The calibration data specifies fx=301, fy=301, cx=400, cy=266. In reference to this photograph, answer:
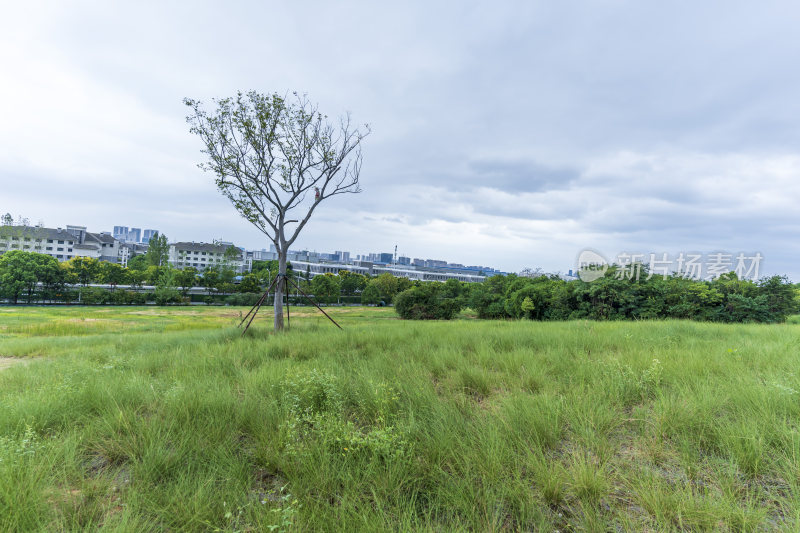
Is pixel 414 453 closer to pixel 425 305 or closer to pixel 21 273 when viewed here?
pixel 425 305

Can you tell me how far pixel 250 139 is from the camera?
9219 mm

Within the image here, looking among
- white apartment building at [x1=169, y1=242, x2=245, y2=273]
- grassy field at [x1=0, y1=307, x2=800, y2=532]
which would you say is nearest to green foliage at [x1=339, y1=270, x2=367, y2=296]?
grassy field at [x1=0, y1=307, x2=800, y2=532]

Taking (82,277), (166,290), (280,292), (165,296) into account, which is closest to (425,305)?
(280,292)

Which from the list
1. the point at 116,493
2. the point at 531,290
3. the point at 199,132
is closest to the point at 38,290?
the point at 199,132

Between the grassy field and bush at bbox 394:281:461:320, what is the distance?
64.4ft

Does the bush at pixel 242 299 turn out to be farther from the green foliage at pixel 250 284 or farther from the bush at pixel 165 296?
the bush at pixel 165 296

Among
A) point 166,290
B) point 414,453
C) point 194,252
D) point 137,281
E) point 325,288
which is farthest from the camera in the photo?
point 194,252

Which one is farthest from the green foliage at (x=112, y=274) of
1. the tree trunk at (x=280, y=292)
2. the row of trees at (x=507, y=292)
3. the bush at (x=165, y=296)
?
the tree trunk at (x=280, y=292)

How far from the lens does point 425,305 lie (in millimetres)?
23078

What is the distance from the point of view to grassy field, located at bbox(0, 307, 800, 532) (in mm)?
1502

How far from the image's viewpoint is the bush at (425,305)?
75.7 ft

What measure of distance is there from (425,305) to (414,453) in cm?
2125

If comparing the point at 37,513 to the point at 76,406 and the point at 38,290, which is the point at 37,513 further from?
the point at 38,290

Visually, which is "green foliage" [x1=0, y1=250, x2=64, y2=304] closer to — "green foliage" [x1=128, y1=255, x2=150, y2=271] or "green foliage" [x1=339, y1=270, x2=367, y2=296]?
"green foliage" [x1=128, y1=255, x2=150, y2=271]
